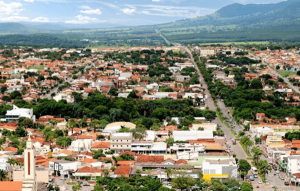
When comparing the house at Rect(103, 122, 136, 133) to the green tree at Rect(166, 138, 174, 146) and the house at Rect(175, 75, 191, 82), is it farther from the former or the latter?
the house at Rect(175, 75, 191, 82)

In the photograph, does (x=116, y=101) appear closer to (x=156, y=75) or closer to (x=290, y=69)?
(x=156, y=75)

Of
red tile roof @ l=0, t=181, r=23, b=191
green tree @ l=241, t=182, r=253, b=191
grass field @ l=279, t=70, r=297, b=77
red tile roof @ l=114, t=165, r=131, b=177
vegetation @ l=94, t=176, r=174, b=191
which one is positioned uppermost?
red tile roof @ l=0, t=181, r=23, b=191

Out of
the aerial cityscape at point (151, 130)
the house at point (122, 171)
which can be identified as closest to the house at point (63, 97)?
the aerial cityscape at point (151, 130)

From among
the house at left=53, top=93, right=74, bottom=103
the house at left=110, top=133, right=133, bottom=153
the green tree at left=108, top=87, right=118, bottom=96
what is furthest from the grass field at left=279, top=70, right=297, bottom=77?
the house at left=110, top=133, right=133, bottom=153

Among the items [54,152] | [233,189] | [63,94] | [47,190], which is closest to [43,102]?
[63,94]

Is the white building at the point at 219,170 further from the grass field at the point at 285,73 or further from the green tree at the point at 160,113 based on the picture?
the grass field at the point at 285,73

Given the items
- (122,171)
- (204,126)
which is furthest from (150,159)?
(204,126)
